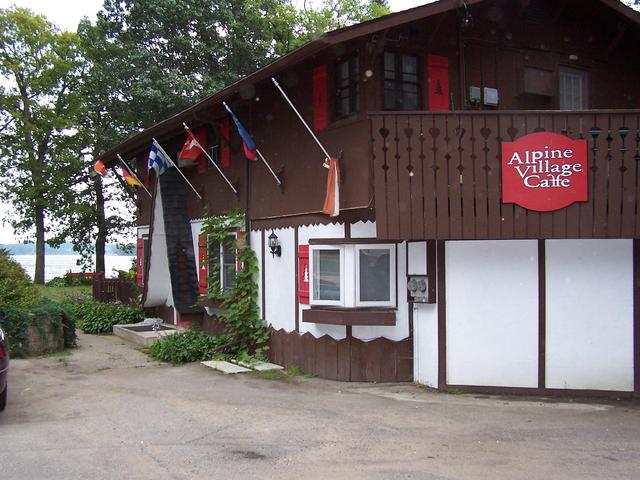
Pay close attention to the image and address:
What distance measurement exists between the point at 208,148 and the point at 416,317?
7581mm

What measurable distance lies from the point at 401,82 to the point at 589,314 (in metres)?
4.50

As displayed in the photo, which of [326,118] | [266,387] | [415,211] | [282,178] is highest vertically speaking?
[326,118]

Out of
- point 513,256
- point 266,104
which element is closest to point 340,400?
point 513,256

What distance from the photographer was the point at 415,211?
28.6 feet

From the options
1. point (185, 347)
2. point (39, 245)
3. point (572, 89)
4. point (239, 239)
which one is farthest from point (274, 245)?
point (39, 245)

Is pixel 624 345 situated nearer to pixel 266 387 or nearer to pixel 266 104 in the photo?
pixel 266 387

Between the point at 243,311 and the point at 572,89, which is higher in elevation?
the point at 572,89

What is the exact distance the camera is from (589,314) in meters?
8.91

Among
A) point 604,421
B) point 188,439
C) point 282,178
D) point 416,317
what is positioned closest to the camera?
point 188,439

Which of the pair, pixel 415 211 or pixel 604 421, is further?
pixel 415 211

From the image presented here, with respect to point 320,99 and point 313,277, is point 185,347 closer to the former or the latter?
Answer: point 313,277

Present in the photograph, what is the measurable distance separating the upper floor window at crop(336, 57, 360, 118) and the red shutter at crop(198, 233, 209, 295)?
5.32 meters

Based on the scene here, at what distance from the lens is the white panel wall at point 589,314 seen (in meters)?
8.87

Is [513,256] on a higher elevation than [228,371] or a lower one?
higher
